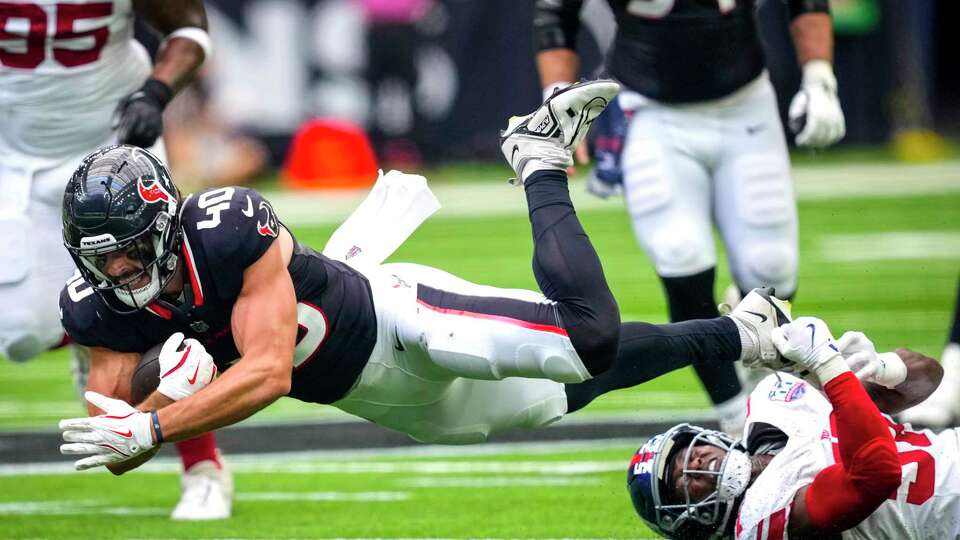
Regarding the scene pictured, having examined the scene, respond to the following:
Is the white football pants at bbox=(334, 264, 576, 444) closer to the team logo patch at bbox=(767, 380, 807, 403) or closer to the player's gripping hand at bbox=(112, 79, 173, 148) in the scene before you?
the team logo patch at bbox=(767, 380, 807, 403)

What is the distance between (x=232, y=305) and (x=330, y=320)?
0.26 m

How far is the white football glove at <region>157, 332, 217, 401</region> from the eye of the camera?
3.46 m

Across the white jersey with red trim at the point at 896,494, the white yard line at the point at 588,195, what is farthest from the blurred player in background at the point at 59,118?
the white yard line at the point at 588,195

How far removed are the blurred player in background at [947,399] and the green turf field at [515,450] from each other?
3.39 ft

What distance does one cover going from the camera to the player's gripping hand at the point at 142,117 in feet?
15.5

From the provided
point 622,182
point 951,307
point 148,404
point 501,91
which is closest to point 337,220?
point 501,91

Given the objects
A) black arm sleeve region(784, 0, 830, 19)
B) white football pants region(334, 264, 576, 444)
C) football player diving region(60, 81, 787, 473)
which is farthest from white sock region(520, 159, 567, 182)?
black arm sleeve region(784, 0, 830, 19)

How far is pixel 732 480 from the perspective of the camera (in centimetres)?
361

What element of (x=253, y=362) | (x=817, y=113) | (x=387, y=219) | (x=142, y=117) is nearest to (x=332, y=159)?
(x=142, y=117)

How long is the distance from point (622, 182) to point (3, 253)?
83.0 inches

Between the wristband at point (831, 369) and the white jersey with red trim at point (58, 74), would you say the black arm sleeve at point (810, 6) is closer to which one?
the wristband at point (831, 369)

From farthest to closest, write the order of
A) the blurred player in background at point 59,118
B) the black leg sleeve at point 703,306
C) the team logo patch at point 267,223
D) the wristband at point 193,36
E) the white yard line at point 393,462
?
the white yard line at point 393,462 < the wristband at point 193,36 < the blurred player in background at point 59,118 < the black leg sleeve at point 703,306 < the team logo patch at point 267,223

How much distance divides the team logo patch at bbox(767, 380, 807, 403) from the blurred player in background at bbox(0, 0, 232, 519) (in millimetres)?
1888

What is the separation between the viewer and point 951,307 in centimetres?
780
